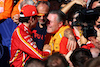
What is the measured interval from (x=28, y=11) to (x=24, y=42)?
0.60 meters

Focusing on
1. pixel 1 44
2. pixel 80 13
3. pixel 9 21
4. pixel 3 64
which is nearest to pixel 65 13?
pixel 80 13

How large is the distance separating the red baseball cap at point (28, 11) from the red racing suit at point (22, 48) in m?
0.20

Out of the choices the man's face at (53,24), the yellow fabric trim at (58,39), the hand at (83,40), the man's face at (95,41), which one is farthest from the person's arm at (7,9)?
the man's face at (95,41)

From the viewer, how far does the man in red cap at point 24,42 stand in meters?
1.74

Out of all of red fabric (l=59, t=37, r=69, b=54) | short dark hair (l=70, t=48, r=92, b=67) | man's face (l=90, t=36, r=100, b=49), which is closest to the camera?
short dark hair (l=70, t=48, r=92, b=67)

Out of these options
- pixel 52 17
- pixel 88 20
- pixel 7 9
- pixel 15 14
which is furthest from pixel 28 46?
pixel 88 20

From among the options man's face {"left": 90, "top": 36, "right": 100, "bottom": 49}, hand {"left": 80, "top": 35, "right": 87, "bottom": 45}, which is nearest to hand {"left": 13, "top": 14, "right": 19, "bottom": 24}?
hand {"left": 80, "top": 35, "right": 87, "bottom": 45}

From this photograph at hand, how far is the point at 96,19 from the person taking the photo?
5.37 feet

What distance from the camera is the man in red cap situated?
1741mm

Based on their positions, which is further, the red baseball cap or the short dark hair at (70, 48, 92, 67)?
the red baseball cap

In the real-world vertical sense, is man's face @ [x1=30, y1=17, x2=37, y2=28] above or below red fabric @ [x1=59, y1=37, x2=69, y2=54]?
above

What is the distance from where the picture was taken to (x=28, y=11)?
1969 millimetres

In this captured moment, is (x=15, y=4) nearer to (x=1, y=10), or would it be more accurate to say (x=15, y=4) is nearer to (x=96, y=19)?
(x=1, y=10)

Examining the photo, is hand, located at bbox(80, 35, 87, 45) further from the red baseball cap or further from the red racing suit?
the red baseball cap
